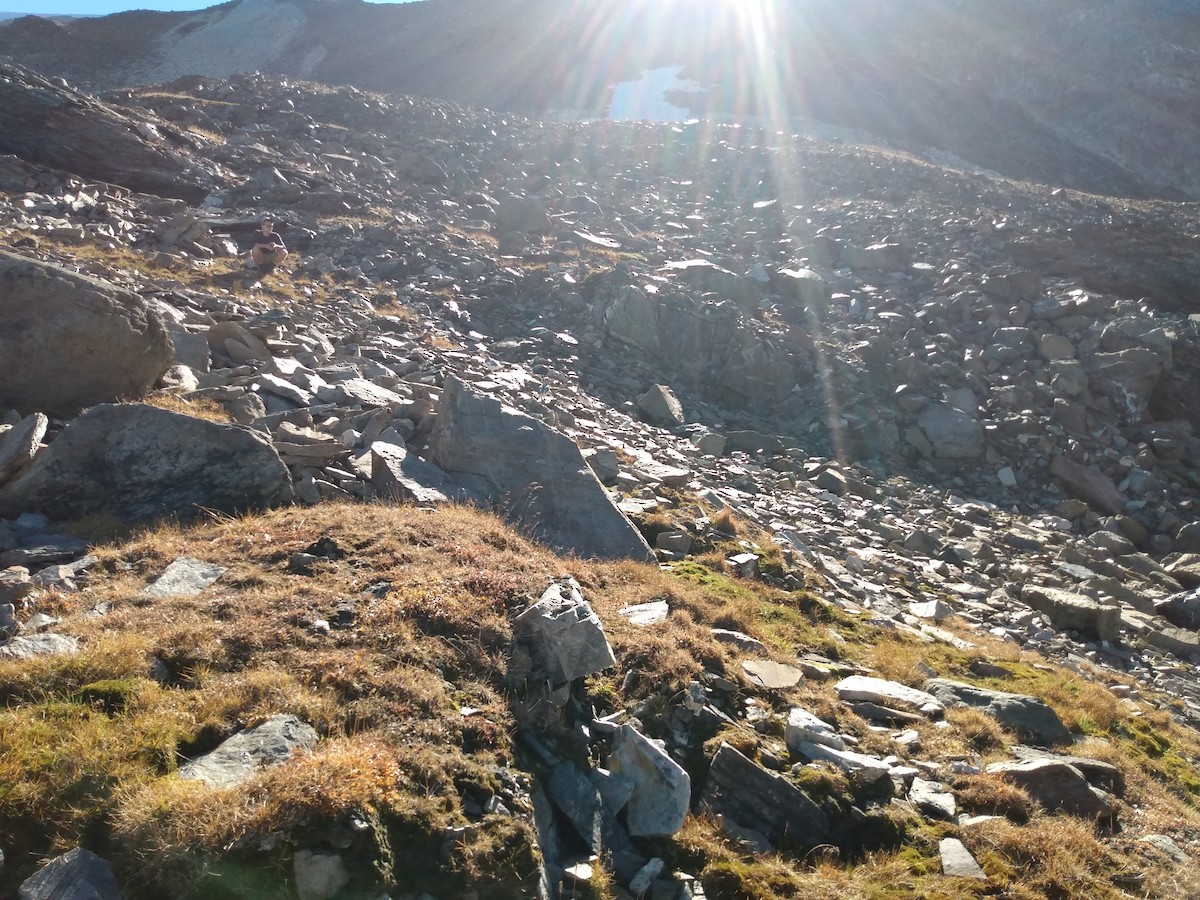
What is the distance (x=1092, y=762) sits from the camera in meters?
7.23

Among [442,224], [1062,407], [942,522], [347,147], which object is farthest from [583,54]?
[942,522]

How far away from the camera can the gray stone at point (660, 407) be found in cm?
1817

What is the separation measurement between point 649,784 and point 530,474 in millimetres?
5206

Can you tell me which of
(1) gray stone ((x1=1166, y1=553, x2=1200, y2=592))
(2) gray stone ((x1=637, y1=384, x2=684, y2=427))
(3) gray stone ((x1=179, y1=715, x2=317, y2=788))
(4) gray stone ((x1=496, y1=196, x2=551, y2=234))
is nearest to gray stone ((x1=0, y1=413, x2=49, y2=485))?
(3) gray stone ((x1=179, y1=715, x2=317, y2=788))

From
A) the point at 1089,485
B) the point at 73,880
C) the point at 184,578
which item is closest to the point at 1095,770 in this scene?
the point at 73,880

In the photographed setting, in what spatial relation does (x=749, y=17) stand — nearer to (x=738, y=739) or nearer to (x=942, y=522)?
(x=942, y=522)

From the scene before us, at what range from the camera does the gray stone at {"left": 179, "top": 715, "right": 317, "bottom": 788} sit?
13.5 feet

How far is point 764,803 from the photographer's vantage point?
18.5ft

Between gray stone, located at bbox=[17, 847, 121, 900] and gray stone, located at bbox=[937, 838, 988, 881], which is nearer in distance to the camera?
gray stone, located at bbox=[17, 847, 121, 900]

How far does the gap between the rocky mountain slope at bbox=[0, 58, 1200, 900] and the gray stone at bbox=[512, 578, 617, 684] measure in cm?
3

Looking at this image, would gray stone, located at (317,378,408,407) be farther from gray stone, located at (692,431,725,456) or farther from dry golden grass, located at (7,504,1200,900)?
gray stone, located at (692,431,725,456)

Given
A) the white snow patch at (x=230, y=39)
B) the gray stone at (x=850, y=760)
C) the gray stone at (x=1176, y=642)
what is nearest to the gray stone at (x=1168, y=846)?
the gray stone at (x=850, y=760)

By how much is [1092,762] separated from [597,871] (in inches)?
202

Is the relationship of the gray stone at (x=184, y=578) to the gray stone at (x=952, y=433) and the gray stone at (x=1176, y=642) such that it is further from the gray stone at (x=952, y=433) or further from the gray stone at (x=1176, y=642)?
the gray stone at (x=952, y=433)
